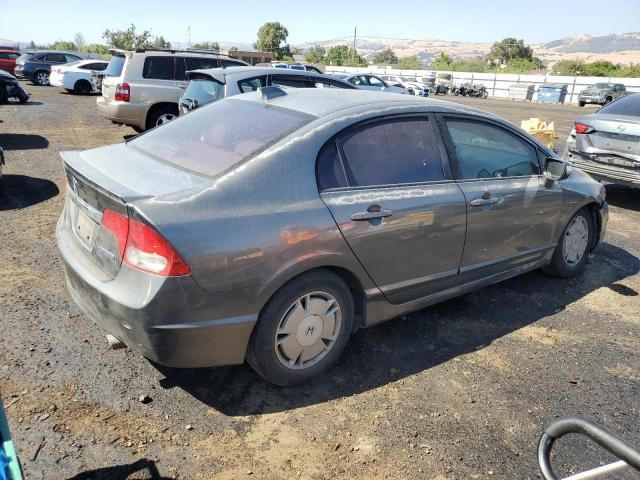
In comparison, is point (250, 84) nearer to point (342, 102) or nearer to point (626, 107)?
point (342, 102)

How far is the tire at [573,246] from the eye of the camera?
15.3ft

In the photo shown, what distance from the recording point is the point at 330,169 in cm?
301

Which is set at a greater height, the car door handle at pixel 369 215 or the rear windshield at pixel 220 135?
the rear windshield at pixel 220 135

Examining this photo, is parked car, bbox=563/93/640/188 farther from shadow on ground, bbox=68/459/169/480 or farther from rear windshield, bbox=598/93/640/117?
shadow on ground, bbox=68/459/169/480

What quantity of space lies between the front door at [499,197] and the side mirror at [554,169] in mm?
57

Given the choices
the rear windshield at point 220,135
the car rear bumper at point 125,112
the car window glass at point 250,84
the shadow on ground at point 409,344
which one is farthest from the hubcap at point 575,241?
the car rear bumper at point 125,112

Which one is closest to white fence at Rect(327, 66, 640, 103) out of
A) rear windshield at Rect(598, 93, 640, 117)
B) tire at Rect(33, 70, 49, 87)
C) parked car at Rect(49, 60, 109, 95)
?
parked car at Rect(49, 60, 109, 95)

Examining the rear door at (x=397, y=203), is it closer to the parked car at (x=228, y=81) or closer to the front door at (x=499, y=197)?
the front door at (x=499, y=197)

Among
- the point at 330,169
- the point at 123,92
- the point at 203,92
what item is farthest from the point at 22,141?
the point at 330,169

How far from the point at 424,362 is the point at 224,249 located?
164cm

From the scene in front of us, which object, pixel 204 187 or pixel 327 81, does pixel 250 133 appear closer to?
pixel 204 187

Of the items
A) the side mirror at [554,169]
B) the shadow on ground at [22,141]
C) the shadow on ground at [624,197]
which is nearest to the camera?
the side mirror at [554,169]

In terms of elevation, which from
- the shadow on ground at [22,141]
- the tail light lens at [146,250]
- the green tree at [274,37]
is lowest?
the shadow on ground at [22,141]

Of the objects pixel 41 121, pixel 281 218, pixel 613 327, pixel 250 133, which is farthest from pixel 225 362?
pixel 41 121
